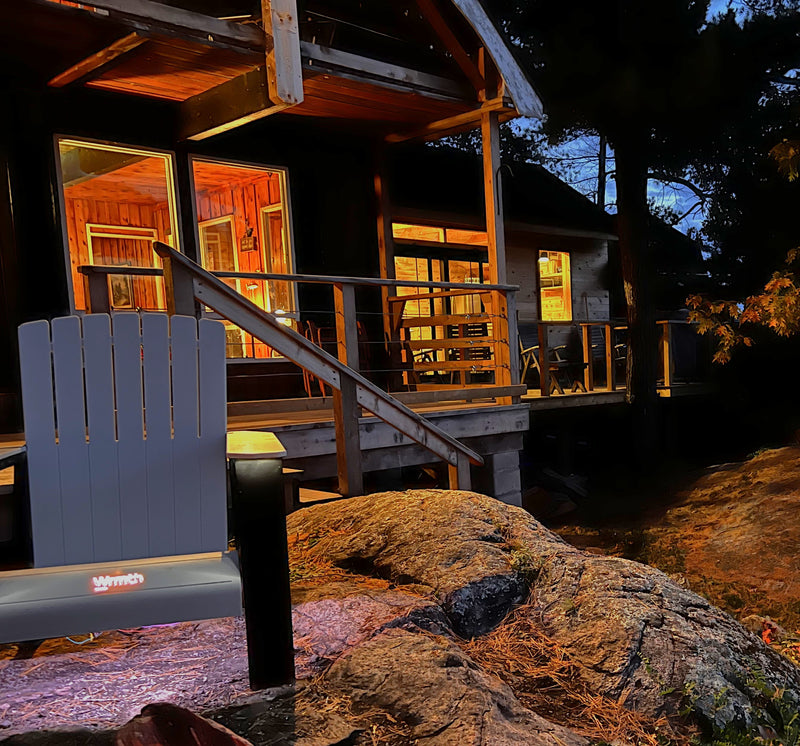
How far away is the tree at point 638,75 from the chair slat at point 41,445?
1015 cm

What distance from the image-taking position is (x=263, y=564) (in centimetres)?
220

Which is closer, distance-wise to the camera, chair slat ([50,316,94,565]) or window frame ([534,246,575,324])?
chair slat ([50,316,94,565])

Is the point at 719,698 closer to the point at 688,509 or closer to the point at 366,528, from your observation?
the point at 366,528

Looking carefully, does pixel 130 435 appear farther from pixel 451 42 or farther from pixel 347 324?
pixel 451 42

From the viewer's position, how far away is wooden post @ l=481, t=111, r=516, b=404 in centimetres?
681

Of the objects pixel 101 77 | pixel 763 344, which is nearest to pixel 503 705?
pixel 101 77

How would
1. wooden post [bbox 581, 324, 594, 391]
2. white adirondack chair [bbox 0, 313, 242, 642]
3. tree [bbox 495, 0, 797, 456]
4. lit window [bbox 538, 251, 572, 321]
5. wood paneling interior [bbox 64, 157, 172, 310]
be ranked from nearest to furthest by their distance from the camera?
white adirondack chair [bbox 0, 313, 242, 642] → wood paneling interior [bbox 64, 157, 172, 310] → tree [bbox 495, 0, 797, 456] → wooden post [bbox 581, 324, 594, 391] → lit window [bbox 538, 251, 572, 321]

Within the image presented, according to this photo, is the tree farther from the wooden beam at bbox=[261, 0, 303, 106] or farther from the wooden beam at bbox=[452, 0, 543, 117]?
the wooden beam at bbox=[261, 0, 303, 106]

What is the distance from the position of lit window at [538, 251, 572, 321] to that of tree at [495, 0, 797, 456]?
202 cm

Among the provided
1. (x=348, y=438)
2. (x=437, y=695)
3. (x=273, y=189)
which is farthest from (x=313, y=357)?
(x=273, y=189)

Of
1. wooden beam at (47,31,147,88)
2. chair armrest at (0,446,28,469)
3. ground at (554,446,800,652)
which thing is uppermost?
wooden beam at (47,31,147,88)

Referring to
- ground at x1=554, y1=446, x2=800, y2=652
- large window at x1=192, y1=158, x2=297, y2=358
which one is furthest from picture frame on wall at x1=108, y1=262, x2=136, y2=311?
ground at x1=554, y1=446, x2=800, y2=652

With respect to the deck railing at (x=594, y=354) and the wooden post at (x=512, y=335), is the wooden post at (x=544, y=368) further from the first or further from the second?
the wooden post at (x=512, y=335)

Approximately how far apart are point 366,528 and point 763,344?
11640 mm
